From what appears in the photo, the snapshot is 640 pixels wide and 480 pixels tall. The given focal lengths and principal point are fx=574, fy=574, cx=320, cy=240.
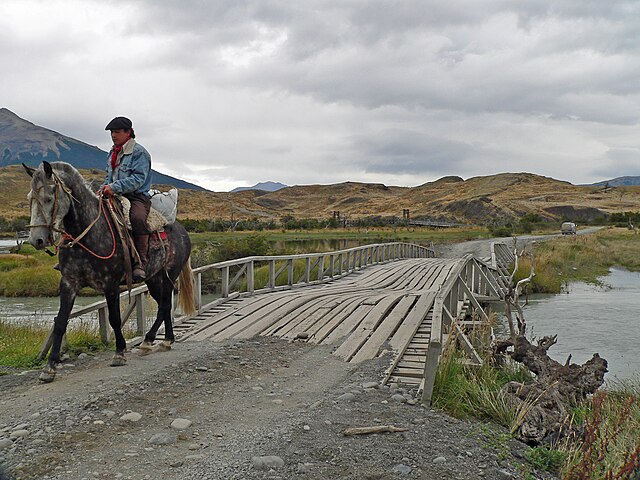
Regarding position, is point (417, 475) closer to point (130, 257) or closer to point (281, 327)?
point (130, 257)

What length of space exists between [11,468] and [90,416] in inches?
38.7

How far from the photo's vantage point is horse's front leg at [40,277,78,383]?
5.84 metres

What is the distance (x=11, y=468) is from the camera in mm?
3820

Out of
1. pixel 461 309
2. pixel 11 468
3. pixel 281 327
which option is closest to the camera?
pixel 11 468

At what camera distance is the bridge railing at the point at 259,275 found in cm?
808

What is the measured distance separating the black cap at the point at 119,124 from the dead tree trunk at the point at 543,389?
15.9 feet

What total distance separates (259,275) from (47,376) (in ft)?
48.4

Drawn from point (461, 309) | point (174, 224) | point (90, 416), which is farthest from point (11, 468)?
point (461, 309)

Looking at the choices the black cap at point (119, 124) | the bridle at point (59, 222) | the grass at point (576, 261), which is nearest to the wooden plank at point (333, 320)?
the bridle at point (59, 222)

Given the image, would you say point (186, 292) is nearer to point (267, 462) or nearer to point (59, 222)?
point (59, 222)

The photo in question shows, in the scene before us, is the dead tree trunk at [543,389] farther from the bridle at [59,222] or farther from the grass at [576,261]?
the grass at [576,261]

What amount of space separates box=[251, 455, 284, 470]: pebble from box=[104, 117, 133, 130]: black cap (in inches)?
166

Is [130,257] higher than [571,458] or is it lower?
higher

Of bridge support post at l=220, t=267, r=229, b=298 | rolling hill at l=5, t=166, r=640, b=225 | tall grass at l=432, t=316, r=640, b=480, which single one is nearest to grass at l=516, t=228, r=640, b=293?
bridge support post at l=220, t=267, r=229, b=298
